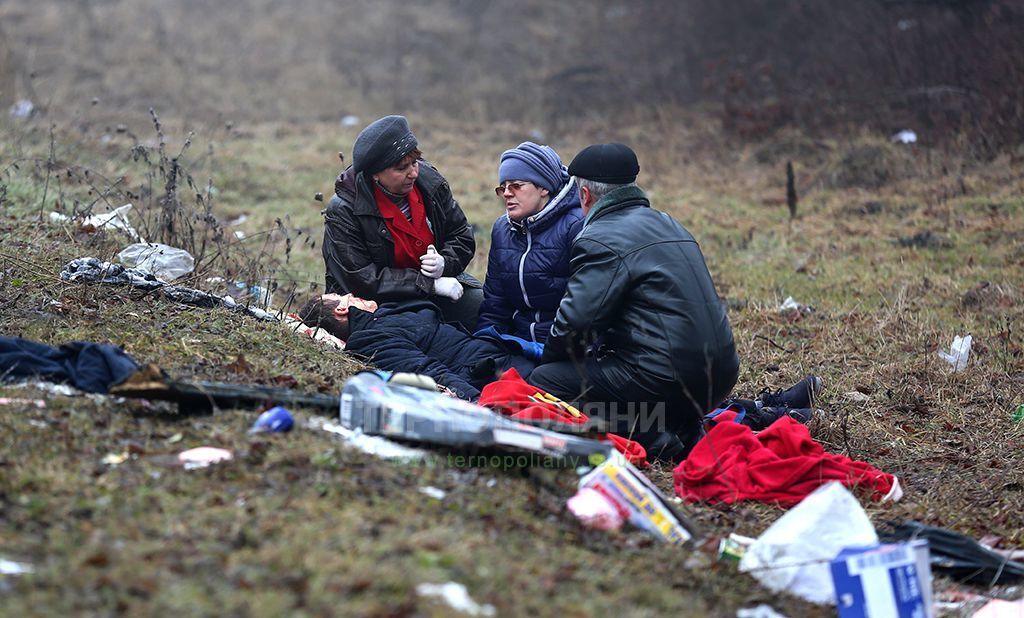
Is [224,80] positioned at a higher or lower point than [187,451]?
higher

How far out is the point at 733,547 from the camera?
342 centimetres

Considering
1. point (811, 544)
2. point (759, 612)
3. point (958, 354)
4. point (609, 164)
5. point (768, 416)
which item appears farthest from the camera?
point (958, 354)

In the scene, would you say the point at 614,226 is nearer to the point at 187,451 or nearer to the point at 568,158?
the point at 187,451

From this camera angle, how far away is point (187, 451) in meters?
3.55

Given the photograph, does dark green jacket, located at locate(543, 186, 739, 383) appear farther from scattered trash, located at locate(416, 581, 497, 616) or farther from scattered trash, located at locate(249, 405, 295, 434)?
scattered trash, located at locate(416, 581, 497, 616)

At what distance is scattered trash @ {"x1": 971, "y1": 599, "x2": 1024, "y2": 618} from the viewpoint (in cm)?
324

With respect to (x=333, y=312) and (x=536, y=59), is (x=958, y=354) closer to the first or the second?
(x=333, y=312)

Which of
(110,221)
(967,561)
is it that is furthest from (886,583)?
(110,221)

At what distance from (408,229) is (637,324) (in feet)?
5.65

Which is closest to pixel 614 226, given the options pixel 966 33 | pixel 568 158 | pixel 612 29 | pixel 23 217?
pixel 23 217

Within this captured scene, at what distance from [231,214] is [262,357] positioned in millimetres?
5177

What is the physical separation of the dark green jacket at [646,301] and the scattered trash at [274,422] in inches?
51.7

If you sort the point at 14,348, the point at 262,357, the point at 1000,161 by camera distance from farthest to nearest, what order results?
the point at 1000,161 < the point at 262,357 < the point at 14,348

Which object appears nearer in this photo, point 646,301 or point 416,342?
point 646,301
